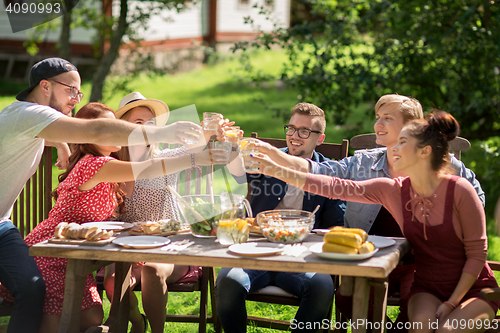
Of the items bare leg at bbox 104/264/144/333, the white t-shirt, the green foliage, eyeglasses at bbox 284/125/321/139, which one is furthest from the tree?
bare leg at bbox 104/264/144/333

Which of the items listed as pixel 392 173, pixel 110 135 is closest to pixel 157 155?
pixel 110 135

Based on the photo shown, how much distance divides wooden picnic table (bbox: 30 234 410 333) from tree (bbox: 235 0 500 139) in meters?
3.63

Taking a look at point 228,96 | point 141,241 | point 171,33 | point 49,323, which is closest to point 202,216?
point 141,241

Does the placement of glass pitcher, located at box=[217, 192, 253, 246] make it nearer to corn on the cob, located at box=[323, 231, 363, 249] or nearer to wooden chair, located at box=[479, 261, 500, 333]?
corn on the cob, located at box=[323, 231, 363, 249]

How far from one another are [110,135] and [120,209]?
0.70 m

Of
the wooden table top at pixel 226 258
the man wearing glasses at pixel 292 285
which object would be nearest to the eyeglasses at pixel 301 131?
the man wearing glasses at pixel 292 285

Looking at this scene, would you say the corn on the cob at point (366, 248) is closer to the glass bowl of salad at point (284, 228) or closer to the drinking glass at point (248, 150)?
the glass bowl of salad at point (284, 228)

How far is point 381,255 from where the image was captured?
88.9 inches

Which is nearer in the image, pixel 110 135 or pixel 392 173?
pixel 110 135

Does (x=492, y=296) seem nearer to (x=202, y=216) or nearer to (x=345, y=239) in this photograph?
(x=345, y=239)

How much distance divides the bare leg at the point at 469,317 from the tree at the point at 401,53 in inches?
148

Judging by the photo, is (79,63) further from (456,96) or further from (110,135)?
(110,135)

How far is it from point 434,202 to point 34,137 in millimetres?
2198

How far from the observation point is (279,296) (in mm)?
2787
